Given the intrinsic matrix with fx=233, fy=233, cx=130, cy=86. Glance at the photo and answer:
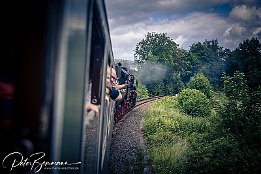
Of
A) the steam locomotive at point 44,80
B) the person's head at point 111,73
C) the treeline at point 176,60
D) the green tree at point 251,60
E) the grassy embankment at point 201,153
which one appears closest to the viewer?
the steam locomotive at point 44,80

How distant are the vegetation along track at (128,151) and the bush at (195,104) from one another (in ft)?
10.8

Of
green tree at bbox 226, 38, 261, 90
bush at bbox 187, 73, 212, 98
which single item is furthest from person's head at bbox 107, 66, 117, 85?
bush at bbox 187, 73, 212, 98

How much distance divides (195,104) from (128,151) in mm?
6424

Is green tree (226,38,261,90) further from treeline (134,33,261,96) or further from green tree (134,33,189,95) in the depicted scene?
green tree (134,33,189,95)

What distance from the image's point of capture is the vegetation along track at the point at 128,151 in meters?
5.93

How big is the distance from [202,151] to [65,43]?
5.97m

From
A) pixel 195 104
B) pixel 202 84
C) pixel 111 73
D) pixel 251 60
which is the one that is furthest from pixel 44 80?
pixel 202 84

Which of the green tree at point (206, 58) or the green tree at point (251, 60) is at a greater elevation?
the green tree at point (206, 58)

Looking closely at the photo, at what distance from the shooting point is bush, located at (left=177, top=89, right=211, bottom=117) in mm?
12453

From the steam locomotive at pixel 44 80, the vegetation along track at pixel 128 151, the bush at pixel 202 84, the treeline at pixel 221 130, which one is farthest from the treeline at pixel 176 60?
the steam locomotive at pixel 44 80

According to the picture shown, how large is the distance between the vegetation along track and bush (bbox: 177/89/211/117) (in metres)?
3.29

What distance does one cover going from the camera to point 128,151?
7.36 metres

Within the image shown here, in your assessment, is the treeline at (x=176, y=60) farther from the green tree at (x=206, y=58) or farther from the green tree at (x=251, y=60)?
the green tree at (x=251, y=60)

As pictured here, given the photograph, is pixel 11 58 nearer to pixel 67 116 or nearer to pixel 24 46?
pixel 24 46
